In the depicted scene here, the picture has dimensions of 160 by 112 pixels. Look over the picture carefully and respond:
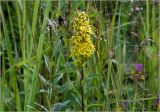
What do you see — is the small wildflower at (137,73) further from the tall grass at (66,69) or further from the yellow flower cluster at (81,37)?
the yellow flower cluster at (81,37)

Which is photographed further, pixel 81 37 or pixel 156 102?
pixel 156 102

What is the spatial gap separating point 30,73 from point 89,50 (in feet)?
1.80

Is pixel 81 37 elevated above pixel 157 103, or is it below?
above

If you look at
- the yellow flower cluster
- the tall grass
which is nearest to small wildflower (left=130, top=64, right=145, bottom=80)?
the tall grass

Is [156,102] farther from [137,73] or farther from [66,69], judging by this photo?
[66,69]

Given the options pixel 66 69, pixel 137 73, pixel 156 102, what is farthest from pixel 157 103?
pixel 66 69

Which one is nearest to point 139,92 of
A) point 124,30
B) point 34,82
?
point 34,82

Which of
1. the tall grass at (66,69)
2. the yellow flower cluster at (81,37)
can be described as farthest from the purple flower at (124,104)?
the yellow flower cluster at (81,37)

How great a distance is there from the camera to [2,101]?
1331 mm

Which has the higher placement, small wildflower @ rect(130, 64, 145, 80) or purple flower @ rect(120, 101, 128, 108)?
small wildflower @ rect(130, 64, 145, 80)

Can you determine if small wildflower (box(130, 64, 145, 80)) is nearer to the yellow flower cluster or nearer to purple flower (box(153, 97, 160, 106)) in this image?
purple flower (box(153, 97, 160, 106))

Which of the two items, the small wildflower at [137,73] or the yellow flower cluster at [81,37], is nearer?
the yellow flower cluster at [81,37]

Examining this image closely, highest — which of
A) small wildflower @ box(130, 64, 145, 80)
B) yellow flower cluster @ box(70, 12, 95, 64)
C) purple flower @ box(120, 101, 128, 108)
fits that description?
yellow flower cluster @ box(70, 12, 95, 64)

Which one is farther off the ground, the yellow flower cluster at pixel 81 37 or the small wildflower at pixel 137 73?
the yellow flower cluster at pixel 81 37
